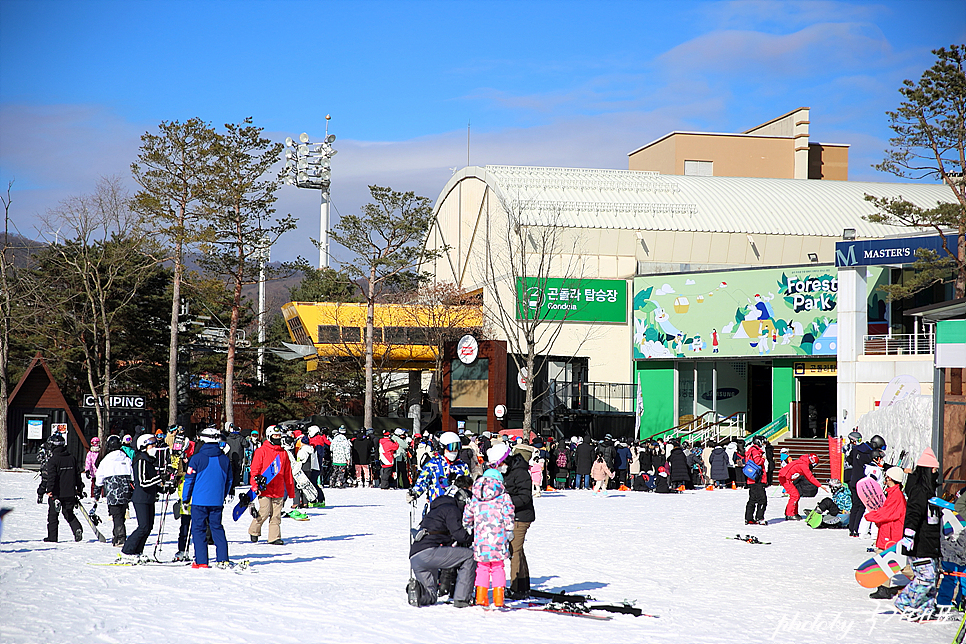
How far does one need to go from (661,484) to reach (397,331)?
2181 cm

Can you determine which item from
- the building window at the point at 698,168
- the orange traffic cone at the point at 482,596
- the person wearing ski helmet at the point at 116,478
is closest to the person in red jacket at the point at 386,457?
the person wearing ski helmet at the point at 116,478

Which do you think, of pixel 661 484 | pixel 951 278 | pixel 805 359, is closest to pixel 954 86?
pixel 951 278

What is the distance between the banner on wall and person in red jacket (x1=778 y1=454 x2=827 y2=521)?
18193 millimetres

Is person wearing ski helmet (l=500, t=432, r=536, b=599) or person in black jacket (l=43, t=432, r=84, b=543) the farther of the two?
person in black jacket (l=43, t=432, r=84, b=543)

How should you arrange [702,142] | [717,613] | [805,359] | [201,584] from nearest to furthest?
[717,613], [201,584], [805,359], [702,142]

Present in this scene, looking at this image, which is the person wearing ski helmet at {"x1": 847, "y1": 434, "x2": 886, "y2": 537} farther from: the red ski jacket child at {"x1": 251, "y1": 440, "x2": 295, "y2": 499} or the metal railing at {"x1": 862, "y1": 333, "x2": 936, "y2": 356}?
the metal railing at {"x1": 862, "y1": 333, "x2": 936, "y2": 356}

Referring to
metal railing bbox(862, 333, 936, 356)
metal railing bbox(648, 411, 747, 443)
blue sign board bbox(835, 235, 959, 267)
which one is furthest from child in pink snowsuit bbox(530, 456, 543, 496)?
metal railing bbox(648, 411, 747, 443)

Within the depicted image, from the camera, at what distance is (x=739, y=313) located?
37.2 metres

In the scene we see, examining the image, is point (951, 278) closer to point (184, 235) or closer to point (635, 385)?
point (635, 385)

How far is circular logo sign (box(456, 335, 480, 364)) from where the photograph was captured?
3228 cm

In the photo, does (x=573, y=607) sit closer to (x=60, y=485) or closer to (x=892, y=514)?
(x=892, y=514)

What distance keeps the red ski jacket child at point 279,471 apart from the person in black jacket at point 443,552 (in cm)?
423

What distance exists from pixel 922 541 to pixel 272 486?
7.79 m

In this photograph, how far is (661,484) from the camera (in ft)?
79.6
